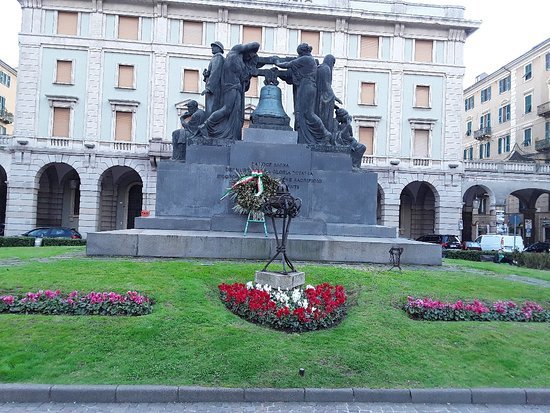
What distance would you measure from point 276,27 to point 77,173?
2138 cm

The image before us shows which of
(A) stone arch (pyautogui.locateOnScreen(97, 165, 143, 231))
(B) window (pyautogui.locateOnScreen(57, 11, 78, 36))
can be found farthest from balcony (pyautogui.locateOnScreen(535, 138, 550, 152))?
(B) window (pyautogui.locateOnScreen(57, 11, 78, 36))

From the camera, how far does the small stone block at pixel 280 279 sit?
765 cm

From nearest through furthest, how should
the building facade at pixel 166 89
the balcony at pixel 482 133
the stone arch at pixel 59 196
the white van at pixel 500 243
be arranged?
1. the white van at pixel 500 243
2. the building facade at pixel 166 89
3. the stone arch at pixel 59 196
4. the balcony at pixel 482 133

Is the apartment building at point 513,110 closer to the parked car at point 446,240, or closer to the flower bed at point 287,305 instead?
the parked car at point 446,240

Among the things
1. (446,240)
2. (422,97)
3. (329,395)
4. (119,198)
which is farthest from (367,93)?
(329,395)

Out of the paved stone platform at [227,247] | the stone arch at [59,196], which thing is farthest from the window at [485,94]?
the paved stone platform at [227,247]

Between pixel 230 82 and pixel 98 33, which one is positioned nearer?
pixel 230 82

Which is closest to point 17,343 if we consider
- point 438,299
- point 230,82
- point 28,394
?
point 28,394

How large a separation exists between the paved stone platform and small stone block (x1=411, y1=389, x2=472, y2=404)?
5.85 metres

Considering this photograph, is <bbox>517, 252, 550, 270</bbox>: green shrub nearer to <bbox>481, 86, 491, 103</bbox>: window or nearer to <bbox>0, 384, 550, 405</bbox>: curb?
<bbox>0, 384, 550, 405</bbox>: curb

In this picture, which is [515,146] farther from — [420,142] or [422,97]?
[422,97]

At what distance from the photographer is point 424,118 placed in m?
39.2

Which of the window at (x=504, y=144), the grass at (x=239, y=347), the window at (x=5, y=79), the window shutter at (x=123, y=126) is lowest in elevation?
the grass at (x=239, y=347)

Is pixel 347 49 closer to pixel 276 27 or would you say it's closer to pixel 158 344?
pixel 276 27
